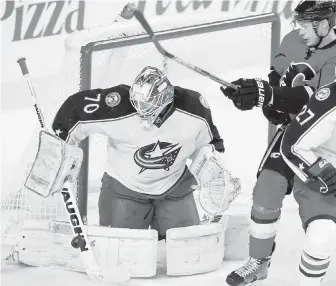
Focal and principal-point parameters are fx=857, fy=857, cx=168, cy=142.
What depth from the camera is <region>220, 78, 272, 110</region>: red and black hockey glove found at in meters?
2.43

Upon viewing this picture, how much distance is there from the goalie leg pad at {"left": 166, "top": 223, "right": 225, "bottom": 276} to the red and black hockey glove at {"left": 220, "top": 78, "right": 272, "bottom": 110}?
556mm

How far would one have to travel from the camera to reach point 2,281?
273cm

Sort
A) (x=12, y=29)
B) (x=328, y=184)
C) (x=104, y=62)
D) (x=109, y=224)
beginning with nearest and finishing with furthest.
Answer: (x=328, y=184) < (x=109, y=224) < (x=104, y=62) < (x=12, y=29)

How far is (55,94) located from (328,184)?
1.29 meters

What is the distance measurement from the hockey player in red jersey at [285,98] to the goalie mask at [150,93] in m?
0.29

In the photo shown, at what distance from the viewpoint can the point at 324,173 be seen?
7.61 feet

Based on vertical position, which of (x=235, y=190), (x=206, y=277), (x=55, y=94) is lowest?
(x=206, y=277)

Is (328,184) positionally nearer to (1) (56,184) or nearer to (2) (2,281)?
(1) (56,184)

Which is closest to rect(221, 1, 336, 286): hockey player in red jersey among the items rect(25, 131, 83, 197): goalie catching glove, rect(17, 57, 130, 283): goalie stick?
rect(17, 57, 130, 283): goalie stick

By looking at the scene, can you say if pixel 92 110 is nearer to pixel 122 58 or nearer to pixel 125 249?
pixel 125 249

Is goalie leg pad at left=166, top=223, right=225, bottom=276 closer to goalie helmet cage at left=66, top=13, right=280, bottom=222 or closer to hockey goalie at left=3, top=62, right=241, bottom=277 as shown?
hockey goalie at left=3, top=62, right=241, bottom=277

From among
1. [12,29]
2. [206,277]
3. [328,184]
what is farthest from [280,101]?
[12,29]

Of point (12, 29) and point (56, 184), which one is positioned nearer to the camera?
point (56, 184)

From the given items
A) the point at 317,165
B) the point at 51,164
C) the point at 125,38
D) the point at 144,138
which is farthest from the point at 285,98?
the point at 125,38
